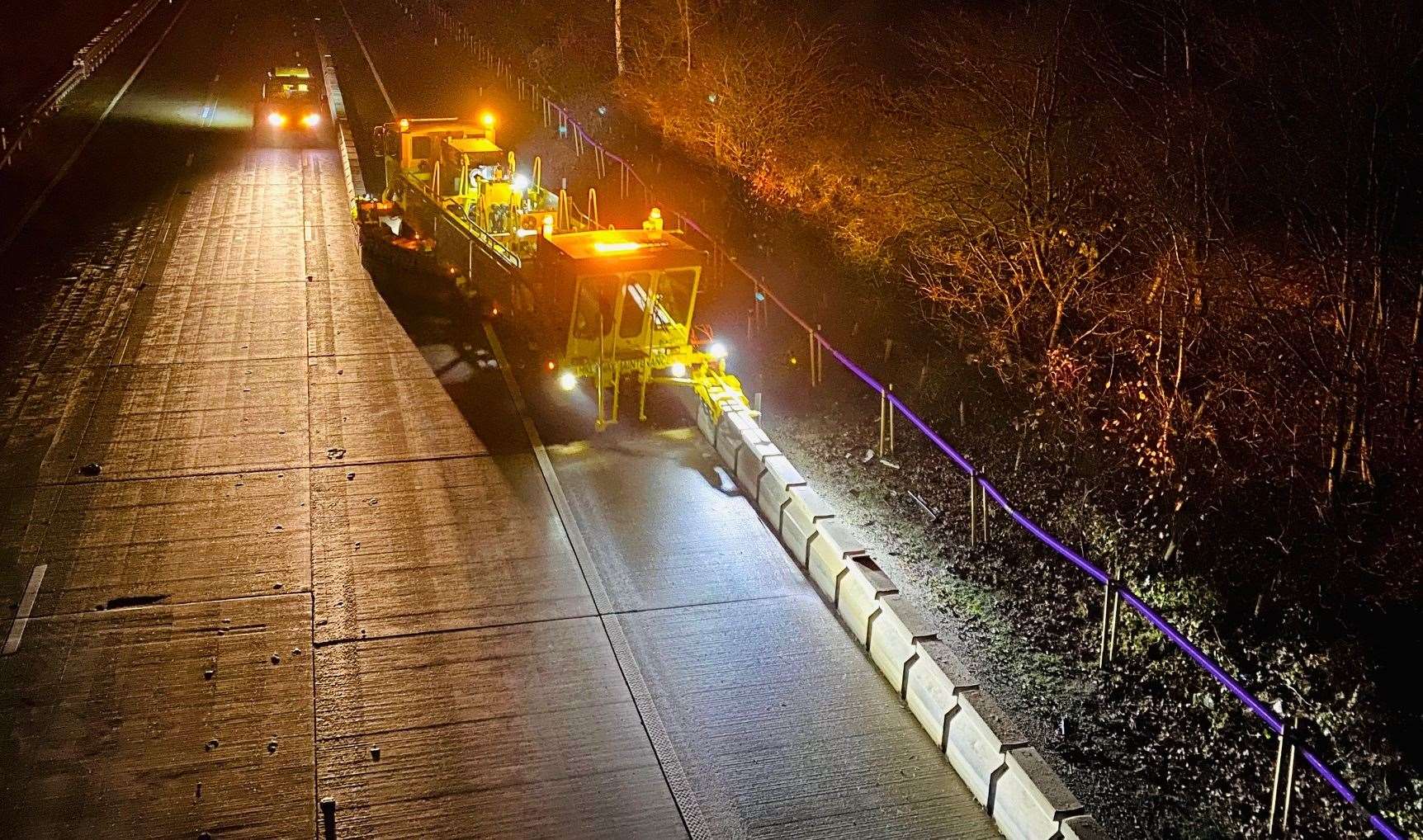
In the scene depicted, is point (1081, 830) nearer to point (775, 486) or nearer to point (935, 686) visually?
point (935, 686)

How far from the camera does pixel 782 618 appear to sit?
33.7ft

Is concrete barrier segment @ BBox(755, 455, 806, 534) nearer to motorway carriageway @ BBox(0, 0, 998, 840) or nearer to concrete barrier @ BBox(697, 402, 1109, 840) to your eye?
concrete barrier @ BBox(697, 402, 1109, 840)

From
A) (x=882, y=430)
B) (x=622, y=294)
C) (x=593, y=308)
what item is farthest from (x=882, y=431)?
(x=593, y=308)

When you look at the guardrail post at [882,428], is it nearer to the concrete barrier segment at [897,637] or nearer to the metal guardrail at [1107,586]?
the metal guardrail at [1107,586]

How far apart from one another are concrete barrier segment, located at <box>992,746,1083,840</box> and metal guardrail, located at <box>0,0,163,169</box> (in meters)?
28.6

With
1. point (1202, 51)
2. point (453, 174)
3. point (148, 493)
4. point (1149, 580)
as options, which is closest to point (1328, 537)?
point (1149, 580)

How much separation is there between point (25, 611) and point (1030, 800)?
848 cm

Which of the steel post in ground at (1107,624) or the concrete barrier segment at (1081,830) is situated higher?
the steel post in ground at (1107,624)

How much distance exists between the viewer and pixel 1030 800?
746cm

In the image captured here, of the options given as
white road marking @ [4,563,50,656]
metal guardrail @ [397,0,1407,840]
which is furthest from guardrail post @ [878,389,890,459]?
white road marking @ [4,563,50,656]

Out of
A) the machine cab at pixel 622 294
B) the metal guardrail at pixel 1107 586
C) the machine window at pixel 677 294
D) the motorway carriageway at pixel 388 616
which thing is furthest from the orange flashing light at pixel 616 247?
the metal guardrail at pixel 1107 586

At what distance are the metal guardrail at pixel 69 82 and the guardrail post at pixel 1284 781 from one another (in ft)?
97.9

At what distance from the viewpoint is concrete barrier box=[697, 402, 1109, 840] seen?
7512mm

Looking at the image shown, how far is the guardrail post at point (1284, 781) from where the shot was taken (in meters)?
7.17
